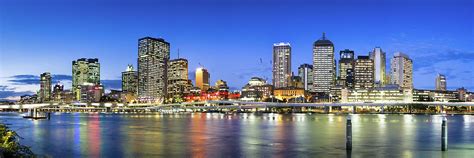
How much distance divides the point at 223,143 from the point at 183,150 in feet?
27.7

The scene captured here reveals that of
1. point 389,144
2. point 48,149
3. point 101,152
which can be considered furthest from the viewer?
point 389,144

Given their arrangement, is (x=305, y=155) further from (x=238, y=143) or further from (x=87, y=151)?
(x=87, y=151)

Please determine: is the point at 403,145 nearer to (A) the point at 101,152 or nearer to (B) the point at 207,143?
(B) the point at 207,143

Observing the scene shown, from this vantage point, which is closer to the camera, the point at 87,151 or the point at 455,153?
the point at 455,153

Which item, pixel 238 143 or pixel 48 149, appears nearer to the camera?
pixel 48 149

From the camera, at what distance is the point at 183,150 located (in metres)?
43.3

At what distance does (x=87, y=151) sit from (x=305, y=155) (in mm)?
17579

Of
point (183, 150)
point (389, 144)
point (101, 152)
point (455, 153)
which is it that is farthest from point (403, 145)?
point (101, 152)

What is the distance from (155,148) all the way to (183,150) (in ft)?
9.78

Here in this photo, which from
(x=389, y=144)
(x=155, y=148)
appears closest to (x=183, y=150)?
(x=155, y=148)

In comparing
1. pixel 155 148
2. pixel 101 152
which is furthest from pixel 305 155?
pixel 101 152

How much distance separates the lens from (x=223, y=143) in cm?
5122

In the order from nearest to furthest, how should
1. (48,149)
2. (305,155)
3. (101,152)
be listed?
(305,155), (101,152), (48,149)

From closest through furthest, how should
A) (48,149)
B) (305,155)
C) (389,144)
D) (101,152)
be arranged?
1. (305,155)
2. (101,152)
3. (48,149)
4. (389,144)
